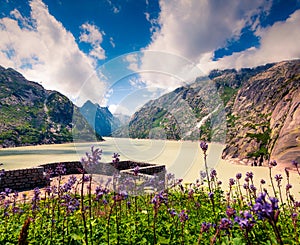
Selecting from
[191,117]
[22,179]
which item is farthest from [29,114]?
[191,117]

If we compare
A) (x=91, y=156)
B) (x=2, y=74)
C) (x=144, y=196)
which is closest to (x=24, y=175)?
(x=144, y=196)

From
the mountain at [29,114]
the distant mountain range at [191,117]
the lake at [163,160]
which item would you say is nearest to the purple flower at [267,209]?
the distant mountain range at [191,117]

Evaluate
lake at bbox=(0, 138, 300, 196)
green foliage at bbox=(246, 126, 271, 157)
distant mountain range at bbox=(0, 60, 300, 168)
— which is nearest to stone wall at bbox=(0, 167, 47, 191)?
lake at bbox=(0, 138, 300, 196)

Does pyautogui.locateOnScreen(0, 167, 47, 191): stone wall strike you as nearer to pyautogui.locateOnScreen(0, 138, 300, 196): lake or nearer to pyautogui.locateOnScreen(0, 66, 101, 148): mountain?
pyautogui.locateOnScreen(0, 138, 300, 196): lake

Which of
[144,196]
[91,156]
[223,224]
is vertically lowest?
[144,196]

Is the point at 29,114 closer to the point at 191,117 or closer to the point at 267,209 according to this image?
the point at 191,117

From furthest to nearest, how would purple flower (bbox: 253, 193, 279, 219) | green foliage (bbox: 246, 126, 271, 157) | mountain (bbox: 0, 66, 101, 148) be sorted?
mountain (bbox: 0, 66, 101, 148) < green foliage (bbox: 246, 126, 271, 157) < purple flower (bbox: 253, 193, 279, 219)

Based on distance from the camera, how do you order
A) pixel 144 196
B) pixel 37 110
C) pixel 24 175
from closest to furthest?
pixel 144 196
pixel 24 175
pixel 37 110

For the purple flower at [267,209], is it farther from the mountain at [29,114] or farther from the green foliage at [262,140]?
the mountain at [29,114]

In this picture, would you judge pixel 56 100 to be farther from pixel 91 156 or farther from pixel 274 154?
pixel 91 156
